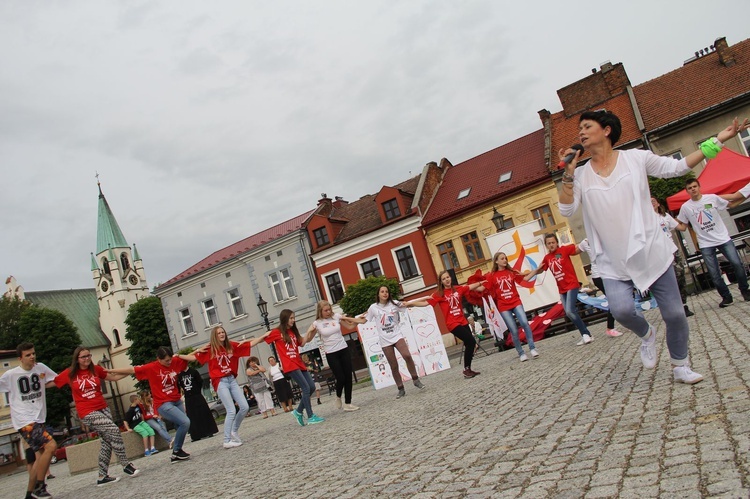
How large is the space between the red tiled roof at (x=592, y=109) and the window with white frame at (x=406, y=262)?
10649 millimetres

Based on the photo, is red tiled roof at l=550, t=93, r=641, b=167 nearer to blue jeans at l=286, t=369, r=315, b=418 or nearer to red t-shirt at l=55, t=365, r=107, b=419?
blue jeans at l=286, t=369, r=315, b=418

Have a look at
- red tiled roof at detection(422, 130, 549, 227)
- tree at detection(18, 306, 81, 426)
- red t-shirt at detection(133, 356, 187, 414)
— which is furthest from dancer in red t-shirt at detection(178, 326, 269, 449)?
tree at detection(18, 306, 81, 426)

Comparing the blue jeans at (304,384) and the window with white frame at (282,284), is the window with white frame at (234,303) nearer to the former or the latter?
the window with white frame at (282,284)

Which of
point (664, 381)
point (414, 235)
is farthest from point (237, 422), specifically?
point (414, 235)

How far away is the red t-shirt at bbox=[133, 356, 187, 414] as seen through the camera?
1034cm

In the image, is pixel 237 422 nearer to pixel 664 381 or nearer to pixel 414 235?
pixel 664 381

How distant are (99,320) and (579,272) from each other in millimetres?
73060

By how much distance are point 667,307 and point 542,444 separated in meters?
1.74

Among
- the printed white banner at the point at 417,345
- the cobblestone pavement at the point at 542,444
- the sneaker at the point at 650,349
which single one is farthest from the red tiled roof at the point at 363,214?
the sneaker at the point at 650,349

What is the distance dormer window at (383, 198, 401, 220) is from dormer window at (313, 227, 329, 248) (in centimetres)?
501

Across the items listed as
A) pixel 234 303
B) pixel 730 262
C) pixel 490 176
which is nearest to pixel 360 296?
pixel 490 176

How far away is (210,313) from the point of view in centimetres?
4988

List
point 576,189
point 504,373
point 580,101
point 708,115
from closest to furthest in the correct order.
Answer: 1. point 576,189
2. point 504,373
3. point 708,115
4. point 580,101

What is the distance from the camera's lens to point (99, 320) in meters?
87.3
